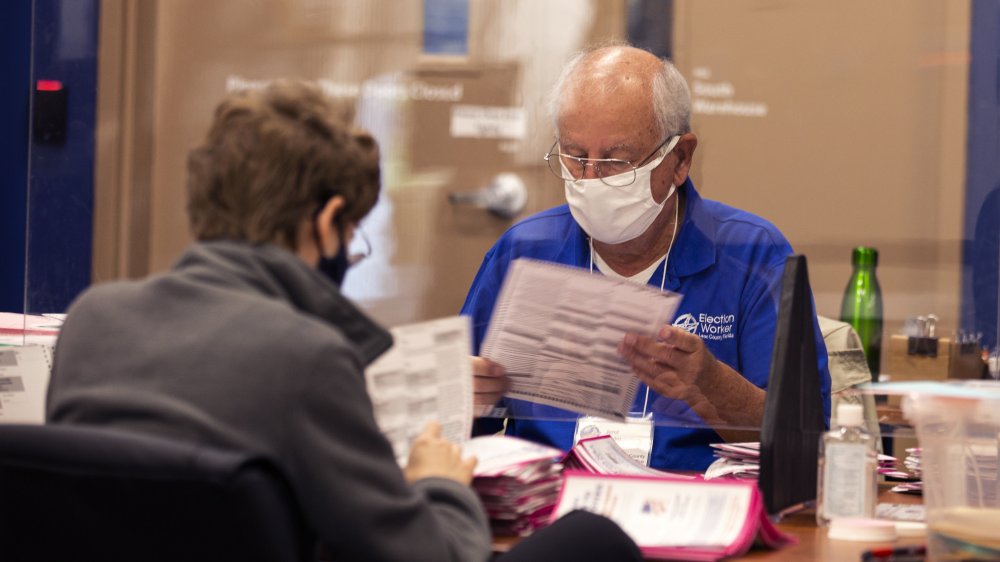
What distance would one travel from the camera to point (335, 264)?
1419 millimetres

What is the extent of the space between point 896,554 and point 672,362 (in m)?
0.66

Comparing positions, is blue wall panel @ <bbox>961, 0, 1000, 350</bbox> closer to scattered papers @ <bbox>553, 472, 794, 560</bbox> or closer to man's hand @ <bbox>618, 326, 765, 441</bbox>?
man's hand @ <bbox>618, 326, 765, 441</bbox>

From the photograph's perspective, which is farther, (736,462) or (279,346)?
(736,462)

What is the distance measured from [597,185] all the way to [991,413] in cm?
105

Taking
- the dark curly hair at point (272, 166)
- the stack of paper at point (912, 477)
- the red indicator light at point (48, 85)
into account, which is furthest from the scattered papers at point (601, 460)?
the red indicator light at point (48, 85)

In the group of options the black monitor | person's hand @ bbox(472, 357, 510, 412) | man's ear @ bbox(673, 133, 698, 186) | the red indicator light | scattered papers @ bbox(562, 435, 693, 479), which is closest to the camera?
the black monitor

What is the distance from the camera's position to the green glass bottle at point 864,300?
2695 mm

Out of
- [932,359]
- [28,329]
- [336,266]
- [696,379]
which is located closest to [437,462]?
[336,266]

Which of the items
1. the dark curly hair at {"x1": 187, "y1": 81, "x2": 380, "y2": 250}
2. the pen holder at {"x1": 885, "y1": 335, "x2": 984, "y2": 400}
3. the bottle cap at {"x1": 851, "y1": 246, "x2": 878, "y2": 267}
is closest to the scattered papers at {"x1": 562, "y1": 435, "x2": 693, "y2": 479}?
the dark curly hair at {"x1": 187, "y1": 81, "x2": 380, "y2": 250}

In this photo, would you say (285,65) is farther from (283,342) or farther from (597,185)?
(283,342)

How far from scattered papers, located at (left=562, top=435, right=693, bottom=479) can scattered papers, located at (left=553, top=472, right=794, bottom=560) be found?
0.17 meters

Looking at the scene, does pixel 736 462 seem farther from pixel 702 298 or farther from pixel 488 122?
pixel 488 122

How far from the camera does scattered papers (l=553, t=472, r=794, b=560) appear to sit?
1.43 meters

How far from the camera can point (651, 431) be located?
7.44 feet
